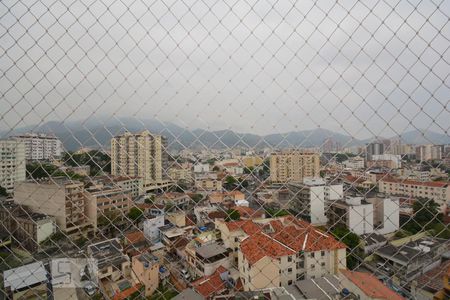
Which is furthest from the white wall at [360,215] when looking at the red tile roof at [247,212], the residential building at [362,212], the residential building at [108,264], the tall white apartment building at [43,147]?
the residential building at [108,264]

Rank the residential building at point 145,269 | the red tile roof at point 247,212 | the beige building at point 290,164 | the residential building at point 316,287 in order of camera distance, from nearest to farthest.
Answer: the red tile roof at point 247,212 → the beige building at point 290,164 → the residential building at point 145,269 → the residential building at point 316,287

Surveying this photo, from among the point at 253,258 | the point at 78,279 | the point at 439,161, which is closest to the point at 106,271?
the point at 78,279

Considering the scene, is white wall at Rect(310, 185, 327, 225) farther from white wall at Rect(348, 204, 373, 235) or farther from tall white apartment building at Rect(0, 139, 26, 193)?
tall white apartment building at Rect(0, 139, 26, 193)

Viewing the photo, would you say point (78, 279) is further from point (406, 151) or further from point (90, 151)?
point (406, 151)

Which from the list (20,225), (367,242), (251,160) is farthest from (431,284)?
(367,242)

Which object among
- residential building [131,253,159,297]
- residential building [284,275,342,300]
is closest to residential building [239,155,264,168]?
residential building [131,253,159,297]

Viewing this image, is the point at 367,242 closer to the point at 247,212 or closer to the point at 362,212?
the point at 362,212

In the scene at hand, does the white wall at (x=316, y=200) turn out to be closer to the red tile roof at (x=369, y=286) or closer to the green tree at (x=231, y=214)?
the green tree at (x=231, y=214)

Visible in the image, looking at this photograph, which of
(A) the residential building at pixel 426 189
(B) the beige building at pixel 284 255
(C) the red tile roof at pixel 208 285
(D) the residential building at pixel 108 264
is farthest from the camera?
(C) the red tile roof at pixel 208 285
